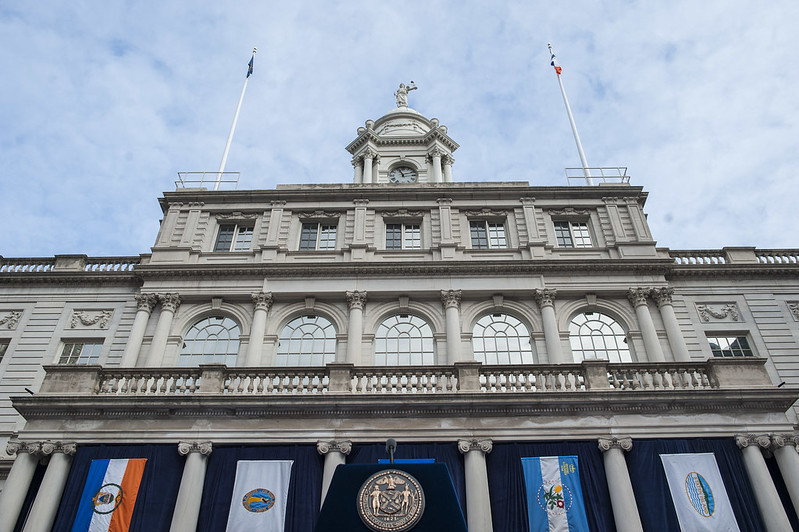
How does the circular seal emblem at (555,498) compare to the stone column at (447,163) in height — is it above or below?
below

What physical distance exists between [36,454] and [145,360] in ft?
17.6

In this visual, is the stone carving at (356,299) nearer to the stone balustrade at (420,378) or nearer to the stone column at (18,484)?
the stone balustrade at (420,378)

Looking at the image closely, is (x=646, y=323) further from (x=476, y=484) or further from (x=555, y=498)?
(x=476, y=484)

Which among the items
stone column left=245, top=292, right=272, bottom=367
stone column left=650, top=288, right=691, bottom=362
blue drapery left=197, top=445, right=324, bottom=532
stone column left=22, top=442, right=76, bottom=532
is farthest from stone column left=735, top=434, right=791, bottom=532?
stone column left=22, top=442, right=76, bottom=532

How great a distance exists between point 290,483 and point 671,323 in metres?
14.8

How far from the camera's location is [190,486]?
16781 millimetres

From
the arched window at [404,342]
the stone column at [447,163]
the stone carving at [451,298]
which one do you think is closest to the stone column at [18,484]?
the arched window at [404,342]

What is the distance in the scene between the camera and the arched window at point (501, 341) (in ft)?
73.9

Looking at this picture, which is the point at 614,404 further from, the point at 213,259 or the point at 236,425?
the point at 213,259

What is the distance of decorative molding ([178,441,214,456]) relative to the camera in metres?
17.4

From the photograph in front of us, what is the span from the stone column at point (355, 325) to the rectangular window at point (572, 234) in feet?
29.9

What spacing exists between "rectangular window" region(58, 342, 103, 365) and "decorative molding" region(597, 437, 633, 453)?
58.9 ft

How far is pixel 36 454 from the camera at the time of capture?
17562 mm

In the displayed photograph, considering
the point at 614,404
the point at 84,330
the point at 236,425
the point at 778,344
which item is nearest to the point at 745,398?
the point at 614,404
